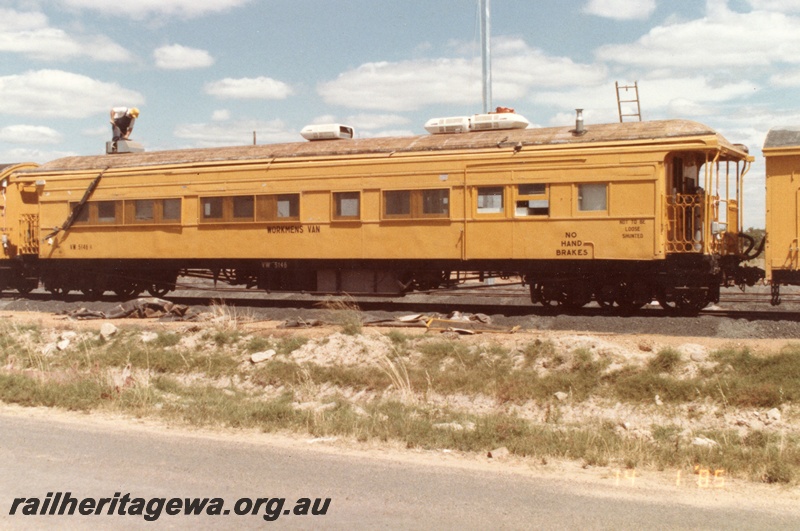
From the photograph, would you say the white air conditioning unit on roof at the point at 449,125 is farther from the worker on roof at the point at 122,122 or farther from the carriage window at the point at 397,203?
the worker on roof at the point at 122,122

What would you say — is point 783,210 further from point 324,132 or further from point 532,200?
point 324,132

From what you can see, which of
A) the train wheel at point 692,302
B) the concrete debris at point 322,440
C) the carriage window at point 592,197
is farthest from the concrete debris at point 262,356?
the train wheel at point 692,302

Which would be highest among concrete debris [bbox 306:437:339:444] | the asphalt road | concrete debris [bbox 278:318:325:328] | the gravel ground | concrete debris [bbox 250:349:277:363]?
the gravel ground

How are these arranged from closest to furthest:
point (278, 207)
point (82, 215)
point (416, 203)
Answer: point (416, 203) → point (278, 207) → point (82, 215)

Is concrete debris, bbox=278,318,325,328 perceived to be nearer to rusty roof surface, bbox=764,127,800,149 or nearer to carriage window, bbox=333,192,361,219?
carriage window, bbox=333,192,361,219

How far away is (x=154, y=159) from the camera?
20.3m

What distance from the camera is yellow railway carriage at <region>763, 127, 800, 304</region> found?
14.9 m

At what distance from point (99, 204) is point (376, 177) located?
25.1 feet

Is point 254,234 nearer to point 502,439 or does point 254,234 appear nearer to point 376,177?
point 376,177

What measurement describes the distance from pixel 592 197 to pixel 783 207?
130 inches

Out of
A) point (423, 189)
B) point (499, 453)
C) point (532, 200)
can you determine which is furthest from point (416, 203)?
point (499, 453)

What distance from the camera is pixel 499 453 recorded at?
815cm

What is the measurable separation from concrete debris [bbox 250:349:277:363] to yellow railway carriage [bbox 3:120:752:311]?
446cm

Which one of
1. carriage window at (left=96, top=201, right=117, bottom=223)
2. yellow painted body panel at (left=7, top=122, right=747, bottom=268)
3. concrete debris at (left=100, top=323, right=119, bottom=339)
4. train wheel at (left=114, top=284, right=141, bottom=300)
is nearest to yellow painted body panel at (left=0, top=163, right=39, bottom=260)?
yellow painted body panel at (left=7, top=122, right=747, bottom=268)
